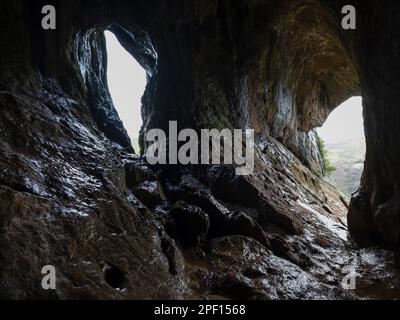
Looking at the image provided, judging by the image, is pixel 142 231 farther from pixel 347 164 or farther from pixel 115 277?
pixel 347 164

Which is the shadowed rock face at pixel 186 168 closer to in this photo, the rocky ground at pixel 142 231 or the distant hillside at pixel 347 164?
the rocky ground at pixel 142 231

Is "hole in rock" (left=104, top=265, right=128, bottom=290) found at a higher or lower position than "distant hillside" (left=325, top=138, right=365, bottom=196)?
lower

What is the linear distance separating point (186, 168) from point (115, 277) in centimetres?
548

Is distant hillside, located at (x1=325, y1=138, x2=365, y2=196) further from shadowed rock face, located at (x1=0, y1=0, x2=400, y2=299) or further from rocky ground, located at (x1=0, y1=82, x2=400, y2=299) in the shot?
rocky ground, located at (x1=0, y1=82, x2=400, y2=299)

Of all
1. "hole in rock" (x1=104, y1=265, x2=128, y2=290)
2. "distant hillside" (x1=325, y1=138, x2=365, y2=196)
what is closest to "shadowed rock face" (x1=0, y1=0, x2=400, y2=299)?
"hole in rock" (x1=104, y1=265, x2=128, y2=290)

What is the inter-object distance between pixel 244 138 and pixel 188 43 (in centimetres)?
375

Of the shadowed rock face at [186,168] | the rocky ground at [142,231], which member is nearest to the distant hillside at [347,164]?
the shadowed rock face at [186,168]

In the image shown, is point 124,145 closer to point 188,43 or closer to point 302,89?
point 188,43

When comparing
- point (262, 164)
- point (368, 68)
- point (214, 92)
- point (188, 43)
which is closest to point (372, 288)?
point (368, 68)

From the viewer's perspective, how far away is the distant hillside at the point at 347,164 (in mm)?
43019

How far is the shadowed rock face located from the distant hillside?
18.4m

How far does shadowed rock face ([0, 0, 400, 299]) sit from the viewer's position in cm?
493

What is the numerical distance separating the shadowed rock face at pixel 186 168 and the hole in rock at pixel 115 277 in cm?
2

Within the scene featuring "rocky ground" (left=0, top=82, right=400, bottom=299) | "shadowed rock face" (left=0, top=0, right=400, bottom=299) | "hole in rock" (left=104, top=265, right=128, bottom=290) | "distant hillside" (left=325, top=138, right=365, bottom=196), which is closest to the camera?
"rocky ground" (left=0, top=82, right=400, bottom=299)
